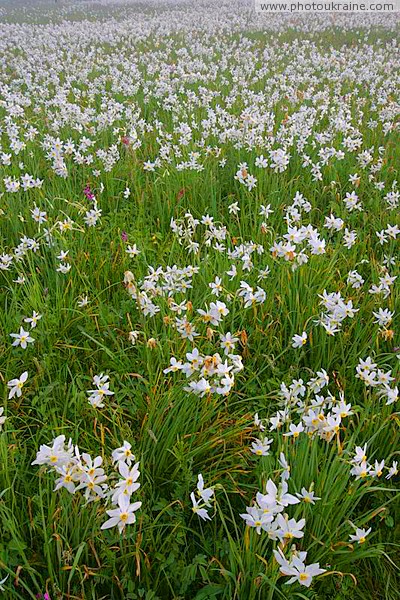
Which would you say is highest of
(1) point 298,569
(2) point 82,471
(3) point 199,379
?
(2) point 82,471

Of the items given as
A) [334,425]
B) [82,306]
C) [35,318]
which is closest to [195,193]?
[82,306]

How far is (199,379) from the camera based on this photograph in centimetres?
217

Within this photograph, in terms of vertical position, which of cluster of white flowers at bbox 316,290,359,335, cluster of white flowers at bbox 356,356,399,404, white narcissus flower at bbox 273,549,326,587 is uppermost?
cluster of white flowers at bbox 316,290,359,335

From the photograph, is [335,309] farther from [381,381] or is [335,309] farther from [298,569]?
[298,569]

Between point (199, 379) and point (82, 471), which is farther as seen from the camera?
point (199, 379)

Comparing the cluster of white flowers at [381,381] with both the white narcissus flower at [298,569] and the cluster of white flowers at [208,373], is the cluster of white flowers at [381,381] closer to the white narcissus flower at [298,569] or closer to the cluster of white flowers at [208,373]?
the cluster of white flowers at [208,373]

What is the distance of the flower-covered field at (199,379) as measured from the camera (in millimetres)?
1755

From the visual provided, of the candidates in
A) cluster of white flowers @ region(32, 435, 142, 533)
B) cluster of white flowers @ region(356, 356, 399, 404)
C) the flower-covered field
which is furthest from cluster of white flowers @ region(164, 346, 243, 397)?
cluster of white flowers @ region(356, 356, 399, 404)

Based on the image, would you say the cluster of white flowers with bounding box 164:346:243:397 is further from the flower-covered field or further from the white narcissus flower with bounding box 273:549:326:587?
the white narcissus flower with bounding box 273:549:326:587

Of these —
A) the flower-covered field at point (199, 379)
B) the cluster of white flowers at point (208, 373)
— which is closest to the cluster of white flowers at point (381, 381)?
the flower-covered field at point (199, 379)

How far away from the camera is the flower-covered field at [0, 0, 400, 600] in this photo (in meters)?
1.75

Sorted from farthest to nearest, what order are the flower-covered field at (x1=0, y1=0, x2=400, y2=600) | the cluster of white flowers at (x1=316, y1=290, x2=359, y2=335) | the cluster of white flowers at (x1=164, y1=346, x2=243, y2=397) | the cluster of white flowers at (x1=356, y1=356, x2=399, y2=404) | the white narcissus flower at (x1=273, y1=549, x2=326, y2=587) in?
the cluster of white flowers at (x1=316, y1=290, x2=359, y2=335), the cluster of white flowers at (x1=356, y1=356, x2=399, y2=404), the cluster of white flowers at (x1=164, y1=346, x2=243, y2=397), the flower-covered field at (x1=0, y1=0, x2=400, y2=600), the white narcissus flower at (x1=273, y1=549, x2=326, y2=587)

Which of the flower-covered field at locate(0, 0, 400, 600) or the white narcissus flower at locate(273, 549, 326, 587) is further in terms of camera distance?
the flower-covered field at locate(0, 0, 400, 600)

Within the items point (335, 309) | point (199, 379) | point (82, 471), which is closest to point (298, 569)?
point (82, 471)
